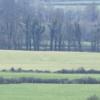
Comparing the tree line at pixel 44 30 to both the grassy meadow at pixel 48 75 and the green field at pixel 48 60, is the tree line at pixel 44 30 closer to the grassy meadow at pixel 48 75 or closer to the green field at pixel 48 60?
the green field at pixel 48 60

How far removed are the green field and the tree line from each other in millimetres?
16046

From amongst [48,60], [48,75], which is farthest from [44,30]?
[48,75]

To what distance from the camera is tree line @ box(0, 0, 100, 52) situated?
62.9m

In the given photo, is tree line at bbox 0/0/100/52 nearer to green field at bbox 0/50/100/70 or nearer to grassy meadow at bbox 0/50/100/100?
green field at bbox 0/50/100/70

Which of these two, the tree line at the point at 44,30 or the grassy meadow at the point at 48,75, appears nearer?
the grassy meadow at the point at 48,75

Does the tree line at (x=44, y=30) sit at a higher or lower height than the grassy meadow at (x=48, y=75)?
lower

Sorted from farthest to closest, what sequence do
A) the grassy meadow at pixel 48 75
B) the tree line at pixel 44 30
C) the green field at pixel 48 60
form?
the tree line at pixel 44 30 < the green field at pixel 48 60 < the grassy meadow at pixel 48 75

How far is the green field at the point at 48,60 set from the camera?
39.2 meters
